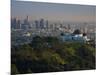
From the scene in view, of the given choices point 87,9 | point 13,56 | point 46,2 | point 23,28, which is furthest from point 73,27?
point 13,56

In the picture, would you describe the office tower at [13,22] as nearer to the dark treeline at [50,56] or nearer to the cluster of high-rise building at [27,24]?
the cluster of high-rise building at [27,24]

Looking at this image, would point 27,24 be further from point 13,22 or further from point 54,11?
point 54,11

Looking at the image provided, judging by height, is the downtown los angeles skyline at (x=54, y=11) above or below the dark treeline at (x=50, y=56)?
above

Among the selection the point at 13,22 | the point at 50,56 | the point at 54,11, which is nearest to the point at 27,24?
the point at 13,22

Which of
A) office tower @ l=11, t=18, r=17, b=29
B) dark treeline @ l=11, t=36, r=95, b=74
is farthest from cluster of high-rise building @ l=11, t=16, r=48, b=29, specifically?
dark treeline @ l=11, t=36, r=95, b=74

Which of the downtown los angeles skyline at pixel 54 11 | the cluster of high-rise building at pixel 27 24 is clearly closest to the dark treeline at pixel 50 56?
the cluster of high-rise building at pixel 27 24

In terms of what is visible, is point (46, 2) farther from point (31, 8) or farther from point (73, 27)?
point (73, 27)
